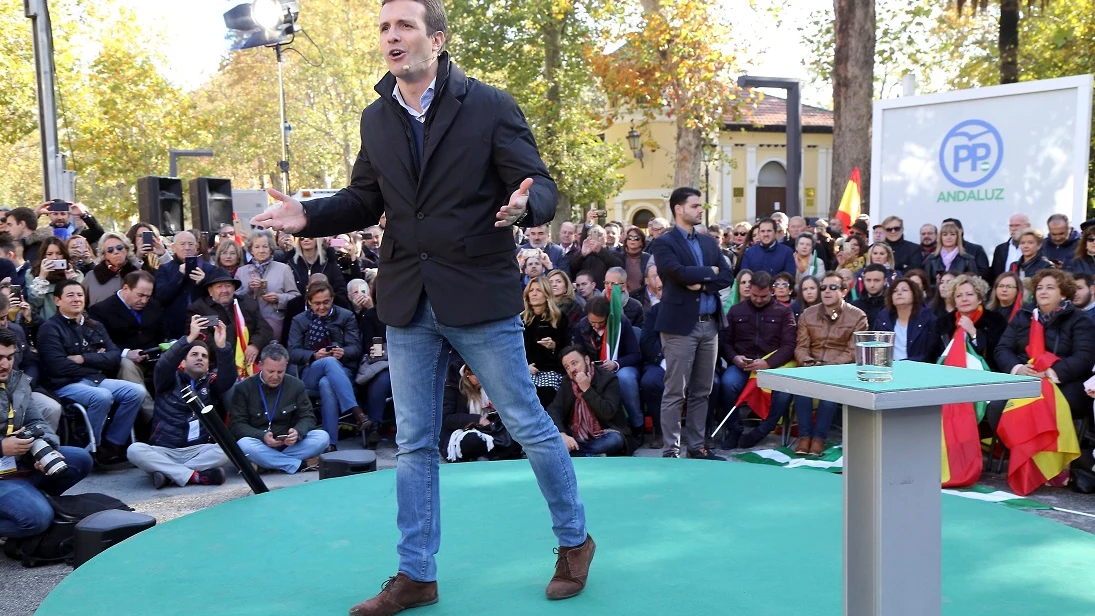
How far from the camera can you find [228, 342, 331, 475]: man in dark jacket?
6996 mm

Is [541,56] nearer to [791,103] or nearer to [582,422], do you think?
[791,103]

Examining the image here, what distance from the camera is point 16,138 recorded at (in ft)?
79.7

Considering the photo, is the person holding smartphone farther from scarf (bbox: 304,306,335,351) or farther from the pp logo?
the pp logo

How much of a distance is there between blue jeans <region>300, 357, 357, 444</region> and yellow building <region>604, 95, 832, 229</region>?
96.9 feet

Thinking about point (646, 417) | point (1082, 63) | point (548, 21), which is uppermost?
point (548, 21)

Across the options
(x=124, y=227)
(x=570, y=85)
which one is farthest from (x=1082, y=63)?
(x=124, y=227)

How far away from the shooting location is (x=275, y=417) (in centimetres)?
707

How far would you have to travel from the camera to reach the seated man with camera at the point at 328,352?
306 inches

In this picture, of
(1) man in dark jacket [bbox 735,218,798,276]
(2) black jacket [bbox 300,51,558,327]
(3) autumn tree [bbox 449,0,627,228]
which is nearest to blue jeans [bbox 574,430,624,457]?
(1) man in dark jacket [bbox 735,218,798,276]

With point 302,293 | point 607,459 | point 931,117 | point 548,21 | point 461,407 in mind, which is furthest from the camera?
point 548,21

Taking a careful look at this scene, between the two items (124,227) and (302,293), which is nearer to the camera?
(302,293)

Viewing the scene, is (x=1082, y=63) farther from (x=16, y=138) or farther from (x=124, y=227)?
(x=124, y=227)

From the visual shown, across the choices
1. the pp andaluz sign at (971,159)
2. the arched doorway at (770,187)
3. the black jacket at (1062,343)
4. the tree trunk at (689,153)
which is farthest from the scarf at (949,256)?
the arched doorway at (770,187)

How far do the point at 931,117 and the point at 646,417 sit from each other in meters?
5.60
